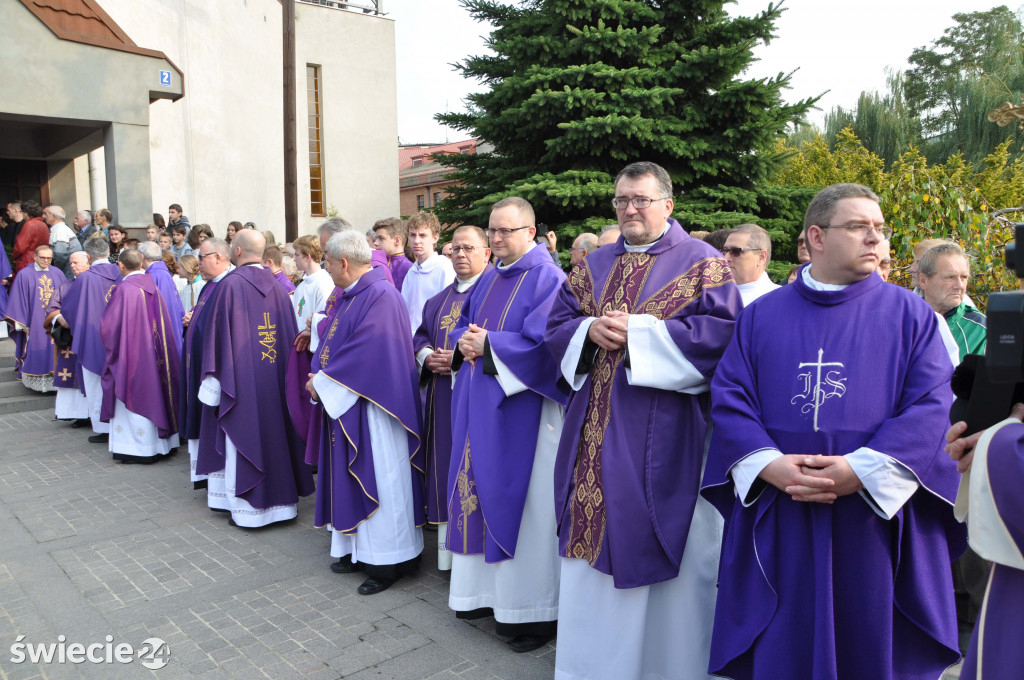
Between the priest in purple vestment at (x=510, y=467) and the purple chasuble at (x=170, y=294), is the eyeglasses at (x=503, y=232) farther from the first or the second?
the purple chasuble at (x=170, y=294)

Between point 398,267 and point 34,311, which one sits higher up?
point 398,267

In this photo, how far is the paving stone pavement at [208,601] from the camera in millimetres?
3879

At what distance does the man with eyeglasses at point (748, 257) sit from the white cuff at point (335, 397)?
2405 mm

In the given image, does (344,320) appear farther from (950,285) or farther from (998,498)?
(998,498)

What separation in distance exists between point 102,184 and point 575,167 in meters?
10.4

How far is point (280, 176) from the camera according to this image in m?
23.3

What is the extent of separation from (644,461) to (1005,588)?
5.33 ft

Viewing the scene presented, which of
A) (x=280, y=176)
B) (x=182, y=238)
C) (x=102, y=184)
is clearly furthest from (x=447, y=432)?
(x=280, y=176)

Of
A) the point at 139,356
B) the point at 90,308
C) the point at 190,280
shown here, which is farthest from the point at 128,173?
the point at 139,356

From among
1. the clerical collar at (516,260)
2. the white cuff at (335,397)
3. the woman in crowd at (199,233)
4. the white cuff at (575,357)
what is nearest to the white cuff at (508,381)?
the white cuff at (575,357)

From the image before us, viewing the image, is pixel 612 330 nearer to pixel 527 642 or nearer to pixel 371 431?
pixel 527 642

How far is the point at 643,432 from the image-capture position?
3381 millimetres

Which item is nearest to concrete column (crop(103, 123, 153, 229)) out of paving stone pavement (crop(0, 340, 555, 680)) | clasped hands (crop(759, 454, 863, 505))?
paving stone pavement (crop(0, 340, 555, 680))

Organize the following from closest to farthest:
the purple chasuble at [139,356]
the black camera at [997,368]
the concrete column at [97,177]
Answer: the black camera at [997,368]
the purple chasuble at [139,356]
the concrete column at [97,177]
